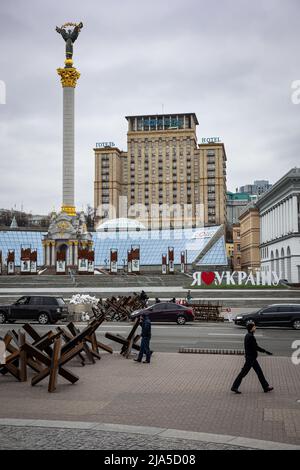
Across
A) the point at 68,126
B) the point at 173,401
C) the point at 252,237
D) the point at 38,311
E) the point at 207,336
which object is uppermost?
the point at 68,126

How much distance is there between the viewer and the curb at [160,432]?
8.35 meters

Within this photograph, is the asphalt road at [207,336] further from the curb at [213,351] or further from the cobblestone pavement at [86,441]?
the cobblestone pavement at [86,441]

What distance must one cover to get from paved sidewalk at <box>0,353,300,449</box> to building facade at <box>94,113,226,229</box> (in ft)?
452

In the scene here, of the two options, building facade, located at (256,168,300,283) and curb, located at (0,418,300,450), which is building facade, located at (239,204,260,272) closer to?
building facade, located at (256,168,300,283)

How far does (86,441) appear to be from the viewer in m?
8.50

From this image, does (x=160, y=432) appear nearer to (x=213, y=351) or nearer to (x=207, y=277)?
(x=213, y=351)

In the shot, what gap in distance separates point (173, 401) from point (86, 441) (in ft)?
11.2

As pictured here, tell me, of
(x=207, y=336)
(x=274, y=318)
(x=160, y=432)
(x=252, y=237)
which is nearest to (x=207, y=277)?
(x=274, y=318)

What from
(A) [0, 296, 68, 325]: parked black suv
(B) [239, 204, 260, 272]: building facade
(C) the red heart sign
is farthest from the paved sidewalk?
(B) [239, 204, 260, 272]: building facade

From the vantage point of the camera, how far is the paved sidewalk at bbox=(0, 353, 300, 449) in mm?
9438

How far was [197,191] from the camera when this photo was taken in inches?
6147

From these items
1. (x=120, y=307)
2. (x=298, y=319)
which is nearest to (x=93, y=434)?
(x=298, y=319)
